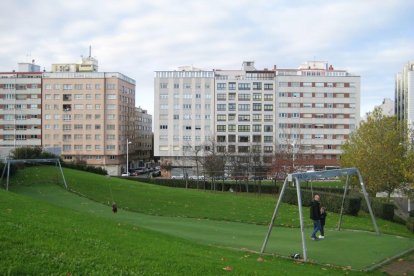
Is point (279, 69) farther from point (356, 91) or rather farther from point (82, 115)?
point (82, 115)

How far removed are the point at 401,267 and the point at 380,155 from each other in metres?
28.5

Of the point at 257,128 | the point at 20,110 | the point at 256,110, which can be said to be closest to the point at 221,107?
the point at 256,110

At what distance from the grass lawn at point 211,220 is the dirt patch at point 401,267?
52 cm

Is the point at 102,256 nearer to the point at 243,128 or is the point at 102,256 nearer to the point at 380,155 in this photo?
the point at 380,155

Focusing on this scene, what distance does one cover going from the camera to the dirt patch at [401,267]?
13.9 meters

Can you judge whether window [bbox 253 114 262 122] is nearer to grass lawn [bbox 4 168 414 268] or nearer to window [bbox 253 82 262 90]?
window [bbox 253 82 262 90]

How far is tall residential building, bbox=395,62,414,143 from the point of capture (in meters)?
111

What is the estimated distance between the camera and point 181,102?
320 feet

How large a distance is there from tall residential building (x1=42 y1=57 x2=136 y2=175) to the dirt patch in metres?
88.4

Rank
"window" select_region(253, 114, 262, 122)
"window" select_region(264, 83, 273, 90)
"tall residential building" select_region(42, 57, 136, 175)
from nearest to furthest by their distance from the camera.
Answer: "window" select_region(264, 83, 273, 90), "window" select_region(253, 114, 262, 122), "tall residential building" select_region(42, 57, 136, 175)

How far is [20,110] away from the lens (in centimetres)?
10056

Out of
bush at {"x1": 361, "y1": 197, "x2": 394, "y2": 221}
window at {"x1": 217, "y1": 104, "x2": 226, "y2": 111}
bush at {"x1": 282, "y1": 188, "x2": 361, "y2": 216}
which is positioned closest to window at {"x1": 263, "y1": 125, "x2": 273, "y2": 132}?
window at {"x1": 217, "y1": 104, "x2": 226, "y2": 111}

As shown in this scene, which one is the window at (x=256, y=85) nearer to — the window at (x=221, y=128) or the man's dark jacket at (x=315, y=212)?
the window at (x=221, y=128)

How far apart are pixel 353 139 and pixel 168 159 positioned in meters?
57.6
